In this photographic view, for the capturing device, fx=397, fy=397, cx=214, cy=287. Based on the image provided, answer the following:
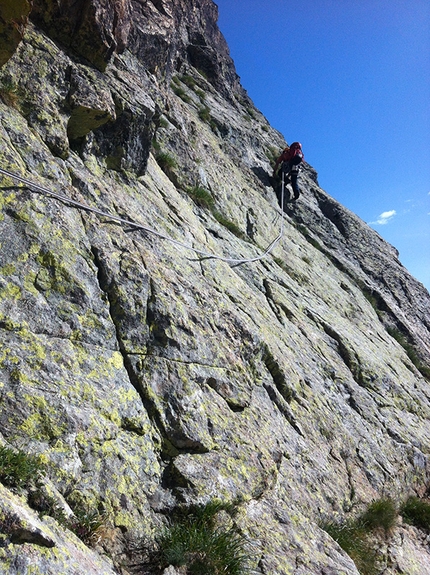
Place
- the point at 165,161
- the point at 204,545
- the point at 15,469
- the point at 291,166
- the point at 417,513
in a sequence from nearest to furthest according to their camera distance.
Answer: the point at 15,469 < the point at 204,545 < the point at 417,513 < the point at 165,161 < the point at 291,166

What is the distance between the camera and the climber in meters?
18.5

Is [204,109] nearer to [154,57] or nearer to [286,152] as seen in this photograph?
[286,152]

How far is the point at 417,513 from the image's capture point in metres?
7.99

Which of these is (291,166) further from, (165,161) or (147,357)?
(147,357)

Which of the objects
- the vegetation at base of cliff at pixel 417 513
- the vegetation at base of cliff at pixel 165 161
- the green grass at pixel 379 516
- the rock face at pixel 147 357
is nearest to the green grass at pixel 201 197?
the rock face at pixel 147 357

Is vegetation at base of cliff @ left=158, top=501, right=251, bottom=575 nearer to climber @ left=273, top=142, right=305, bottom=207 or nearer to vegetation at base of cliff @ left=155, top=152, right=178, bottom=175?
vegetation at base of cliff @ left=155, top=152, right=178, bottom=175

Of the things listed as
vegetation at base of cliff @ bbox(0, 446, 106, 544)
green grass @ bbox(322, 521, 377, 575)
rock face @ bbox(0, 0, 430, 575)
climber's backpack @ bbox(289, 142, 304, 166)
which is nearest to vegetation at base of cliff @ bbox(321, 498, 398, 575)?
green grass @ bbox(322, 521, 377, 575)

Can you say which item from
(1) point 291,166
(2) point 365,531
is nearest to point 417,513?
(2) point 365,531

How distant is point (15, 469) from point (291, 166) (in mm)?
18196

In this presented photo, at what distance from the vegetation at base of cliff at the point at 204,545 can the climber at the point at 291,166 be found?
54.8 feet

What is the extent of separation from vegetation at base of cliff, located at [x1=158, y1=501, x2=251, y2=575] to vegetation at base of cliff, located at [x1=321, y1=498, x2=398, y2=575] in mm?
2177

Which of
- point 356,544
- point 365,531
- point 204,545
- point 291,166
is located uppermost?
point 291,166

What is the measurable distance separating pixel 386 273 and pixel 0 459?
20.6 metres

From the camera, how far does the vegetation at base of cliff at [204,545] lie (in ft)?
13.6
